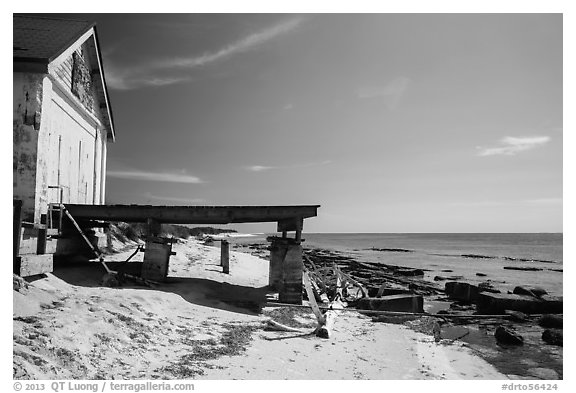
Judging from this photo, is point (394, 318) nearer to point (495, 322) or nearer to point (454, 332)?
point (454, 332)

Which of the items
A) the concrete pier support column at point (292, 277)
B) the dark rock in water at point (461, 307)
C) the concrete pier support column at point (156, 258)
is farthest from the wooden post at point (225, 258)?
the dark rock in water at point (461, 307)

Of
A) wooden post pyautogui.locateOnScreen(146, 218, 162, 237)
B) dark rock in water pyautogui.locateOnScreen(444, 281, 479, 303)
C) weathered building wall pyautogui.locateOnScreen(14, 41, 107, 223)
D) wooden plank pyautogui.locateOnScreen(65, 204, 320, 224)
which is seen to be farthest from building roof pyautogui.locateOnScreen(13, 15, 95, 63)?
dark rock in water pyautogui.locateOnScreen(444, 281, 479, 303)

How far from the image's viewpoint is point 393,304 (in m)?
16.1

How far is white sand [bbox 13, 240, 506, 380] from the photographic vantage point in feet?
21.3

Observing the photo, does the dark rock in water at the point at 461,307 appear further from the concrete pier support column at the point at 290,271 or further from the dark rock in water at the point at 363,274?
the dark rock in water at the point at 363,274

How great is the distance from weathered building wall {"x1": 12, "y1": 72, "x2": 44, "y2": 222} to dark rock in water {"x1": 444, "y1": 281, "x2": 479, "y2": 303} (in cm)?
2014

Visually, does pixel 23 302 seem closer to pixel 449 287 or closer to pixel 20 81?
pixel 20 81

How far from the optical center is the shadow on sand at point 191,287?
42.5 ft

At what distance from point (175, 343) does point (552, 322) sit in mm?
14895

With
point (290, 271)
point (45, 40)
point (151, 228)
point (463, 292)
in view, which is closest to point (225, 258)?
point (151, 228)

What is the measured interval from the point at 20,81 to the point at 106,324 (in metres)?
8.05

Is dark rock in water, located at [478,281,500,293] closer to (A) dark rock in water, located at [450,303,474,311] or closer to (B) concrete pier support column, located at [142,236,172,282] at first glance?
(A) dark rock in water, located at [450,303,474,311]

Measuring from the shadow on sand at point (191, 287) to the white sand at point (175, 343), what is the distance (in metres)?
0.10
